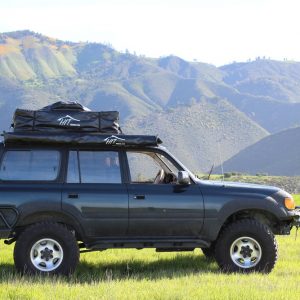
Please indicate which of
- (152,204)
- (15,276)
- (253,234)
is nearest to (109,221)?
(152,204)

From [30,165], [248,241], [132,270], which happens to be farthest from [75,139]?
[248,241]

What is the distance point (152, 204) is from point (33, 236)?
1534 millimetres

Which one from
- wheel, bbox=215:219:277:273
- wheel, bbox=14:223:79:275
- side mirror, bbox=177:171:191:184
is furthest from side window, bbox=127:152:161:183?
wheel, bbox=215:219:277:273

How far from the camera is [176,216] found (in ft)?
25.8

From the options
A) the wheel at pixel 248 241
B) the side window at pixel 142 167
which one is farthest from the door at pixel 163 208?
the wheel at pixel 248 241

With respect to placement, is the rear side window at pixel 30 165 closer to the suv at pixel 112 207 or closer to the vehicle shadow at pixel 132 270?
the suv at pixel 112 207

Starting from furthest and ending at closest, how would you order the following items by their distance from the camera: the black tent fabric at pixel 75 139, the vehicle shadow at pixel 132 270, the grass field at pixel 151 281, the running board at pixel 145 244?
the running board at pixel 145 244, the black tent fabric at pixel 75 139, the vehicle shadow at pixel 132 270, the grass field at pixel 151 281

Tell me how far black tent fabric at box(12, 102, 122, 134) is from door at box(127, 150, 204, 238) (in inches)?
20.6

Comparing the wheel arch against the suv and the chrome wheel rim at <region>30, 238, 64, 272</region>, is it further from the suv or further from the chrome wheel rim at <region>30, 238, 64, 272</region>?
the chrome wheel rim at <region>30, 238, 64, 272</region>

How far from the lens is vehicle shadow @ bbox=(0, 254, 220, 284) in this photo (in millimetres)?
7406

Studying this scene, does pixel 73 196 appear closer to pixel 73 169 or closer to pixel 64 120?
pixel 73 169

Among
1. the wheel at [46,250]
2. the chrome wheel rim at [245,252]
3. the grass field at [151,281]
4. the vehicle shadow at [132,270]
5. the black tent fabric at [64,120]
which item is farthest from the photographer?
the chrome wheel rim at [245,252]

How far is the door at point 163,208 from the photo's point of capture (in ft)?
25.6

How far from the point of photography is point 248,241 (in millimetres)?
8148
